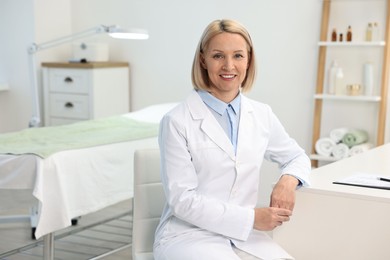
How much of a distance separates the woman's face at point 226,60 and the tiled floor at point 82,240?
172 centimetres

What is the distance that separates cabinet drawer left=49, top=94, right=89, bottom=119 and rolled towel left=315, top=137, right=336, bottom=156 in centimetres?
178

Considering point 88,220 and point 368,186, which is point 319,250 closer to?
point 368,186

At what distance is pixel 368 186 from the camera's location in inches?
71.2

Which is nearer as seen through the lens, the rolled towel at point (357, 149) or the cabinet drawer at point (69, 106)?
the rolled towel at point (357, 149)

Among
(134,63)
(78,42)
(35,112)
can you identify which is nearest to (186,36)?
(134,63)

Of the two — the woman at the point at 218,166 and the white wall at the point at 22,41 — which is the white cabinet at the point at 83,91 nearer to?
the white wall at the point at 22,41

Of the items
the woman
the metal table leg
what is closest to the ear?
the woman

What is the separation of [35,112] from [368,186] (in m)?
2.55

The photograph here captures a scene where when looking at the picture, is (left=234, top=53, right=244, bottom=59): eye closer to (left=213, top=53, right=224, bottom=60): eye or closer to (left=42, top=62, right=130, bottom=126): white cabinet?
(left=213, top=53, right=224, bottom=60): eye

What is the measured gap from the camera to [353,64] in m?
4.11

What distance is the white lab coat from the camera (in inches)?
66.5

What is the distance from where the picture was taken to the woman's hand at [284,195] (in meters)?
1.75

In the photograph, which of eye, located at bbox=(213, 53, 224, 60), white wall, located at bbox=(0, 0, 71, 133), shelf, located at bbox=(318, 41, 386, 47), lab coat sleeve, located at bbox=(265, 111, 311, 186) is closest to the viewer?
eye, located at bbox=(213, 53, 224, 60)

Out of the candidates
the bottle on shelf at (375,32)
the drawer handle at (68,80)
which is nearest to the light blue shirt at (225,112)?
the bottle on shelf at (375,32)
